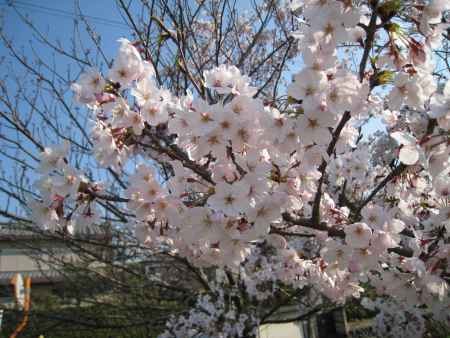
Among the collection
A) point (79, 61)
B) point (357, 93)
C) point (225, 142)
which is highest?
point (79, 61)

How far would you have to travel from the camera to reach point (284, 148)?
1.64 m

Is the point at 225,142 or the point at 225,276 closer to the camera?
the point at 225,142

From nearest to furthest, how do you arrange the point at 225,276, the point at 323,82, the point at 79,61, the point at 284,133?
the point at 323,82
the point at 284,133
the point at 79,61
the point at 225,276

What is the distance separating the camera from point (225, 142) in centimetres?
158

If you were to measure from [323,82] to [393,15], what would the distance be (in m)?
0.44

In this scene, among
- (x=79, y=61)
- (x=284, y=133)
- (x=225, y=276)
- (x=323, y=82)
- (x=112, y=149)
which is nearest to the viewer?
(x=323, y=82)

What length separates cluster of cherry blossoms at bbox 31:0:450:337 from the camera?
148 centimetres

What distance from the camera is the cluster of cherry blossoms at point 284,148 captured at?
1.48 metres

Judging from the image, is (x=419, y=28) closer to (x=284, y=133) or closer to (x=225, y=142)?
(x=284, y=133)

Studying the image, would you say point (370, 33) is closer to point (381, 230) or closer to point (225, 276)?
point (381, 230)

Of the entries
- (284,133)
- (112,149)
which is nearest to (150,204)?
(112,149)

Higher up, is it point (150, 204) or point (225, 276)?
point (150, 204)

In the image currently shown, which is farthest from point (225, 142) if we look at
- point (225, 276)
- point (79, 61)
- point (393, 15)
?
point (225, 276)

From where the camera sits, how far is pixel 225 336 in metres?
4.55
